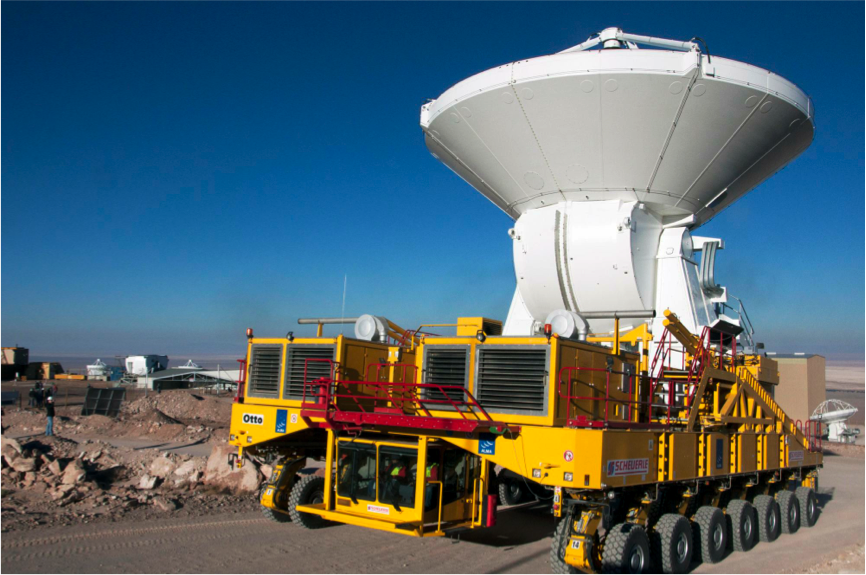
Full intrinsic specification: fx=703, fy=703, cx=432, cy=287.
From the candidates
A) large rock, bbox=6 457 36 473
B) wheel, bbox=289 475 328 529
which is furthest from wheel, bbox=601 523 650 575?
large rock, bbox=6 457 36 473

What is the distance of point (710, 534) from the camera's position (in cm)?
1041

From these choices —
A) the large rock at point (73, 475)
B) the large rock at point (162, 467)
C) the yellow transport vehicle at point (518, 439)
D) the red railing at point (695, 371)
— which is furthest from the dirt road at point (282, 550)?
the large rock at point (162, 467)

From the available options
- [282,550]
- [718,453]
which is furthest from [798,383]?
[282,550]

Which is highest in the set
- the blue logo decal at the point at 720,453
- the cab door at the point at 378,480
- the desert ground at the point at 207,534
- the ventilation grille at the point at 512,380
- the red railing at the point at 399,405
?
the ventilation grille at the point at 512,380

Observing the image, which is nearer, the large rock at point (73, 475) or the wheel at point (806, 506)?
the large rock at point (73, 475)

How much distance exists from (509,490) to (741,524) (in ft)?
14.9

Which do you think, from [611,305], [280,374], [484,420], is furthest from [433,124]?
[484,420]

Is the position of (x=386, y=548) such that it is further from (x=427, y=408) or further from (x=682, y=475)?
(x=682, y=475)

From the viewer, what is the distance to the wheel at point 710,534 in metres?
10.4

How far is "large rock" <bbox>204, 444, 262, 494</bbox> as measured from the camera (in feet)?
44.9

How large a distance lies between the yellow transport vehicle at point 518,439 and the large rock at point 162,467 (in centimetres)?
412

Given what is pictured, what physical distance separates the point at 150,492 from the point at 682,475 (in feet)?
31.2

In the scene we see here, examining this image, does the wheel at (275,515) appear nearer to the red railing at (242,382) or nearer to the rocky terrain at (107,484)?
the rocky terrain at (107,484)

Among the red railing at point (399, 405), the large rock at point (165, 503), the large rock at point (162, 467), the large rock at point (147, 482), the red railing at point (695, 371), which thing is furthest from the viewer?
the large rock at point (162, 467)
